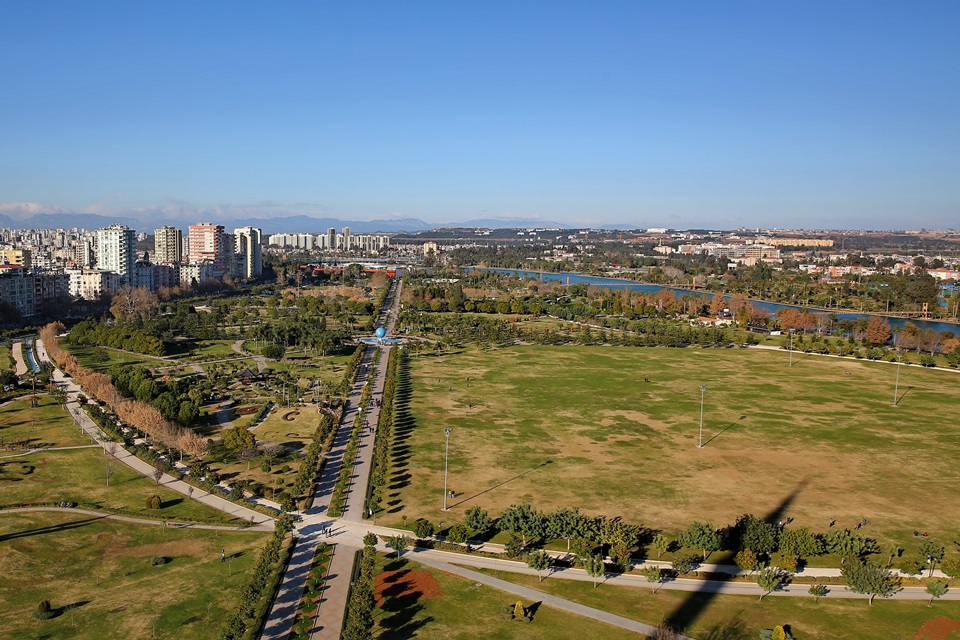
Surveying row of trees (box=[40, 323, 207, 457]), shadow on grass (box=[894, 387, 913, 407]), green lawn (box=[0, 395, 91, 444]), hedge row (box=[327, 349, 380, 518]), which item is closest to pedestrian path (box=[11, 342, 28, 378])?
row of trees (box=[40, 323, 207, 457])

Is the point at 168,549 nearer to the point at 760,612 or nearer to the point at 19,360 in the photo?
A: the point at 760,612

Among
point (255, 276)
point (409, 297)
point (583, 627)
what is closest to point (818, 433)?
point (583, 627)

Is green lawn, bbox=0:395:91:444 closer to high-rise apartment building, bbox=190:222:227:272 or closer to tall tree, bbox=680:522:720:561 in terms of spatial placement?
tall tree, bbox=680:522:720:561

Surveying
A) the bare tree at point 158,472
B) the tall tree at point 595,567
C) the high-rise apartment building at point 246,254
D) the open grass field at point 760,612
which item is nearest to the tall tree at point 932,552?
the open grass field at point 760,612

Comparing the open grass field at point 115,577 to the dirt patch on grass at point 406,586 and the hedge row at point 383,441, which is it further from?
the hedge row at point 383,441

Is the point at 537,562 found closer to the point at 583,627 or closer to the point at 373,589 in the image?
the point at 583,627
